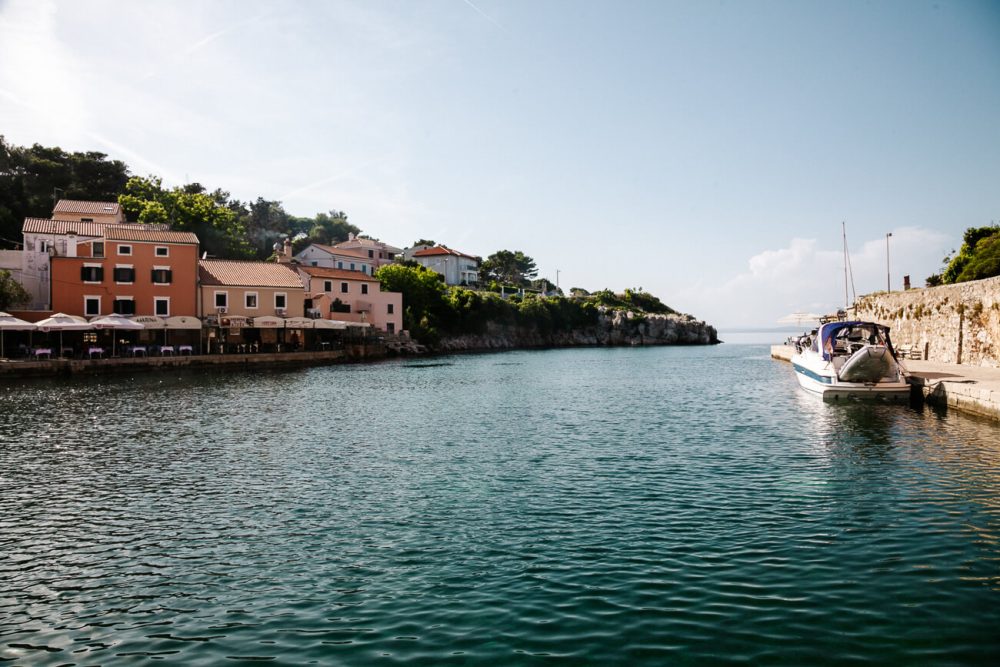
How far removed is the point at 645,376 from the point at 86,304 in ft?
153

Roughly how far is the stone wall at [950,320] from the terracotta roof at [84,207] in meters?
75.2

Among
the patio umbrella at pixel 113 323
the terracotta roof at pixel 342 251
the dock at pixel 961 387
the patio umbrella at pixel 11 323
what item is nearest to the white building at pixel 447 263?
the terracotta roof at pixel 342 251

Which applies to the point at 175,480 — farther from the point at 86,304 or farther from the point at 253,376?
the point at 86,304

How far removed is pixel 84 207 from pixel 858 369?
242ft

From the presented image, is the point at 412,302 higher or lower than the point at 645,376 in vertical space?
higher

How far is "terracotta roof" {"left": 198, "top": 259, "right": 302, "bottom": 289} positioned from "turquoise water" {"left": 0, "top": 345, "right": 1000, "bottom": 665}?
39.2m

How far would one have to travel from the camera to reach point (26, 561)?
9430 millimetres

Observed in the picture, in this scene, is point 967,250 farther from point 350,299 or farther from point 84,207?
point 84,207

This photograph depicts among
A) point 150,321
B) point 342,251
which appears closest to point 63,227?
point 150,321

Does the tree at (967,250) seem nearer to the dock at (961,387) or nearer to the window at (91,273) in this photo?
the dock at (961,387)

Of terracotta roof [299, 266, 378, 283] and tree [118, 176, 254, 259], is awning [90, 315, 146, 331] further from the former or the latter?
tree [118, 176, 254, 259]

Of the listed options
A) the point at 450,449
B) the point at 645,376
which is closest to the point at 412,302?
the point at 645,376

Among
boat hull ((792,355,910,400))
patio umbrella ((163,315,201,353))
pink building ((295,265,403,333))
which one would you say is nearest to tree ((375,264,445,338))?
pink building ((295,265,403,333))

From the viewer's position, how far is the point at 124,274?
2050 inches
